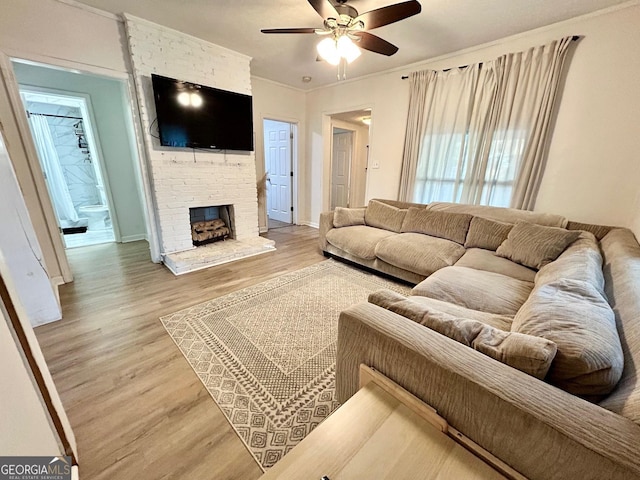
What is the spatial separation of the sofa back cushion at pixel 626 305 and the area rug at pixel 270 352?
1.10 metres

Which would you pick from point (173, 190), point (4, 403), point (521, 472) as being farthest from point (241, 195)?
point (521, 472)

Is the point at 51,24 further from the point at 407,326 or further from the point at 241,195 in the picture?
the point at 407,326

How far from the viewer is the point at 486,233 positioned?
2484 millimetres

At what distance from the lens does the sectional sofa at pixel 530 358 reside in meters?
0.59

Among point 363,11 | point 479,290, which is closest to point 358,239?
point 479,290

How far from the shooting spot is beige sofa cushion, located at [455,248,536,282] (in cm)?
196

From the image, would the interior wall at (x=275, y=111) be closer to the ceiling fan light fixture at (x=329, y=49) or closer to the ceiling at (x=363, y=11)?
the ceiling at (x=363, y=11)

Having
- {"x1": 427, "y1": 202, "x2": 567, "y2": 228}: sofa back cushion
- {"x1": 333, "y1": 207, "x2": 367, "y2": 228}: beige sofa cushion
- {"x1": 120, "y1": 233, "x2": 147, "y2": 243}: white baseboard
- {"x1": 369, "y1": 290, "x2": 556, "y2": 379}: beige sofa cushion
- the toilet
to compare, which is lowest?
{"x1": 120, "y1": 233, "x2": 147, "y2": 243}: white baseboard

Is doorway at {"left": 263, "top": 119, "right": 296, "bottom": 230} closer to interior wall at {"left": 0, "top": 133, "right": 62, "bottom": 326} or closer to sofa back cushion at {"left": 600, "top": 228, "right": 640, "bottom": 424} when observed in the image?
interior wall at {"left": 0, "top": 133, "right": 62, "bottom": 326}

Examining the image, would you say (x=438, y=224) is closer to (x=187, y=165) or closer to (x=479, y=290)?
(x=479, y=290)

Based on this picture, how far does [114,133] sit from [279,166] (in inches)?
108

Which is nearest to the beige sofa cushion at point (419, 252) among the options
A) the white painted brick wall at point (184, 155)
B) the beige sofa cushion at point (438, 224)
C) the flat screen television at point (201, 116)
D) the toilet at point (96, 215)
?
the beige sofa cushion at point (438, 224)

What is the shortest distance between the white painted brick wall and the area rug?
1.54 metres

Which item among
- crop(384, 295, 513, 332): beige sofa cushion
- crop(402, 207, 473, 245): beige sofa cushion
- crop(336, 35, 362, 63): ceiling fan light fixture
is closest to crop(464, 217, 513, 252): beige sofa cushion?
crop(402, 207, 473, 245): beige sofa cushion
